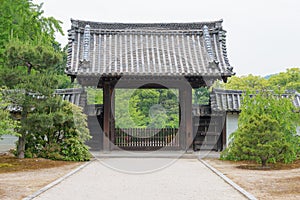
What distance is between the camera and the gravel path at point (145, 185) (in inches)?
297

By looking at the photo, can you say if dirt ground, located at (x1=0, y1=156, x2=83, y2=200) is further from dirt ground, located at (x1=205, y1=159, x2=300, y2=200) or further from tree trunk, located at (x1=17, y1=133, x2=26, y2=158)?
dirt ground, located at (x1=205, y1=159, x2=300, y2=200)

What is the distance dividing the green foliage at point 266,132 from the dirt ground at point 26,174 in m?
5.10

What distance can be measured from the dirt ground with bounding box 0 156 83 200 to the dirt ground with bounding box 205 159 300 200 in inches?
169

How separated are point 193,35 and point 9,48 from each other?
27.1ft

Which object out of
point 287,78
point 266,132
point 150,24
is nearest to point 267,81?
point 287,78

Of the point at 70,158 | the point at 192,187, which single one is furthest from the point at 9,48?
the point at 192,187

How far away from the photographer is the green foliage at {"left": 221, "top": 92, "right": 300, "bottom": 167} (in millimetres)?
11906

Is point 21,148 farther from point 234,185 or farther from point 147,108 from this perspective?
point 147,108

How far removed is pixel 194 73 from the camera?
1499 cm

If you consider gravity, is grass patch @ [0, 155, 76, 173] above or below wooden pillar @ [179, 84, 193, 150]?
below

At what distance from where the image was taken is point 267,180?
962 cm

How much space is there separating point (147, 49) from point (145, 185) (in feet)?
29.9

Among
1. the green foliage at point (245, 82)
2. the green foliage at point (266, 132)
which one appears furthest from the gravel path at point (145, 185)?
the green foliage at point (245, 82)

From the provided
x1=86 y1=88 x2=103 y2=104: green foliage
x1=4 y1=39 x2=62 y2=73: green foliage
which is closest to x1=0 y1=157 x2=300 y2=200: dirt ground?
x1=4 y1=39 x2=62 y2=73: green foliage
